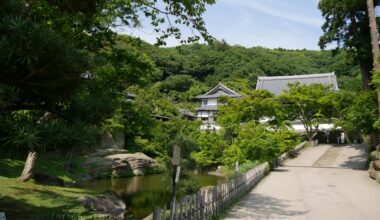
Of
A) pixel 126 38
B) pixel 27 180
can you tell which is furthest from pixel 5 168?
pixel 126 38

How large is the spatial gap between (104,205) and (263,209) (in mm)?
5085

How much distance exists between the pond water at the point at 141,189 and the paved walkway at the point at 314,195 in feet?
10.5

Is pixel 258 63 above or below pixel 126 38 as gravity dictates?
above

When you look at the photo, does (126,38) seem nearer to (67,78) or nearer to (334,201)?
(67,78)

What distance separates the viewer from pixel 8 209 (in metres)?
8.89

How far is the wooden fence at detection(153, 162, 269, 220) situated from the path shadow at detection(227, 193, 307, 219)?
0.38 m

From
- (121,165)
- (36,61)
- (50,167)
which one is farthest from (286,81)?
(36,61)

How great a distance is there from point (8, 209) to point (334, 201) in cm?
1011

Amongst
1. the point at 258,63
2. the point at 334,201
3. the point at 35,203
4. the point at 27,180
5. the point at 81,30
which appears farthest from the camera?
the point at 258,63

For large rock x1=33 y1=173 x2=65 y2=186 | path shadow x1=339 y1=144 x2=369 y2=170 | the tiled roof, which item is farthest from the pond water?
the tiled roof

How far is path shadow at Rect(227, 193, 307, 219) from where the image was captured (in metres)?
9.59

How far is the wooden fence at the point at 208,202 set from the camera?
21.3 ft

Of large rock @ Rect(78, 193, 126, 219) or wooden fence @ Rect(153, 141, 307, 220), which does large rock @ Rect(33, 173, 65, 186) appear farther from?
wooden fence @ Rect(153, 141, 307, 220)

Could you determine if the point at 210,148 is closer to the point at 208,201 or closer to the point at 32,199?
the point at 32,199
